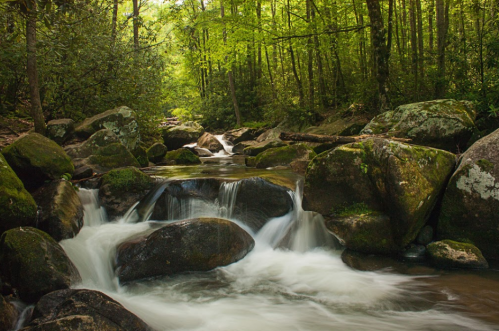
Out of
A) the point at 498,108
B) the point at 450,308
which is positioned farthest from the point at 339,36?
the point at 450,308

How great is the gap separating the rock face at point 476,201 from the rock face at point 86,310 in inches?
189

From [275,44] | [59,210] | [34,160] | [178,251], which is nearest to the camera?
[178,251]

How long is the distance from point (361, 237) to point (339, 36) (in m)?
10.4

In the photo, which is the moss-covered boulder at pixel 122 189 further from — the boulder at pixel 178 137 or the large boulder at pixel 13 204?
the boulder at pixel 178 137

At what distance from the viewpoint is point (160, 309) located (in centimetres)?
449

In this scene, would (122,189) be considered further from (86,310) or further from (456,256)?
(456,256)

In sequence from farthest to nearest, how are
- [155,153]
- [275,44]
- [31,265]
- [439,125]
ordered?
[275,44] → [155,153] → [439,125] → [31,265]

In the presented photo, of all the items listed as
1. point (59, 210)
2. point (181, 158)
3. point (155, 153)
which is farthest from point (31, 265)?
point (181, 158)

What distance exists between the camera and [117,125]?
36.0ft

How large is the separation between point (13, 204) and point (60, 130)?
5788 mm

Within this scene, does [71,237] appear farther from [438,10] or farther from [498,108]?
[438,10]

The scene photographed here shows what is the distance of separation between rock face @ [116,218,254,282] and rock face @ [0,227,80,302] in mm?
973

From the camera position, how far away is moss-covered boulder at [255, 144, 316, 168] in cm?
1035

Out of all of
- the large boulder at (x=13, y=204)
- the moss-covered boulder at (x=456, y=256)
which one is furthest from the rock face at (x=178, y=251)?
the moss-covered boulder at (x=456, y=256)
